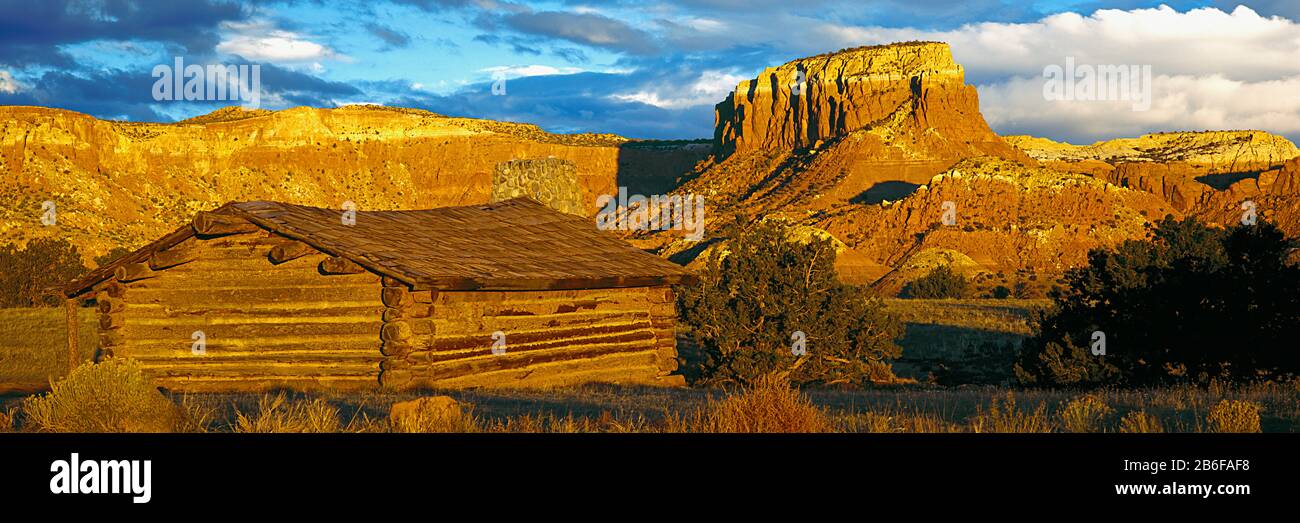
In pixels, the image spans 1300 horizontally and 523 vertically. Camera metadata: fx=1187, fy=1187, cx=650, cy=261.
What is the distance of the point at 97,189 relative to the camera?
87750 millimetres

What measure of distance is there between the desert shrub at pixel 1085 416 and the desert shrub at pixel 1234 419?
30.3 inches

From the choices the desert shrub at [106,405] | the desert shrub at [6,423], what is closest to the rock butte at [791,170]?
the desert shrub at [6,423]

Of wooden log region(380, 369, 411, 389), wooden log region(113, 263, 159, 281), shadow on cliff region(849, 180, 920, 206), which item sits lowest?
wooden log region(380, 369, 411, 389)

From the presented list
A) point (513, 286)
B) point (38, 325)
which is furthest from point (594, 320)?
point (38, 325)

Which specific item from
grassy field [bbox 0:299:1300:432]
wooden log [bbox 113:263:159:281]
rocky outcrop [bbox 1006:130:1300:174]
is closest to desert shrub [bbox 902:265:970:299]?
grassy field [bbox 0:299:1300:432]

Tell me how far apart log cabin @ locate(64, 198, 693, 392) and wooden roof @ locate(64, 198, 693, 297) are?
0.10 ft

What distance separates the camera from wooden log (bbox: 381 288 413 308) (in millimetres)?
13055

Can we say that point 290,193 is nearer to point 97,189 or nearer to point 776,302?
point 97,189

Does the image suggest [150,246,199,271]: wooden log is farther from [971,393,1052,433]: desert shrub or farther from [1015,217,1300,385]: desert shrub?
[1015,217,1300,385]: desert shrub

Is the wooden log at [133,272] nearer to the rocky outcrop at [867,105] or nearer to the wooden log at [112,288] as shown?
the wooden log at [112,288]

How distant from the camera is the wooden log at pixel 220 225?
13445mm
